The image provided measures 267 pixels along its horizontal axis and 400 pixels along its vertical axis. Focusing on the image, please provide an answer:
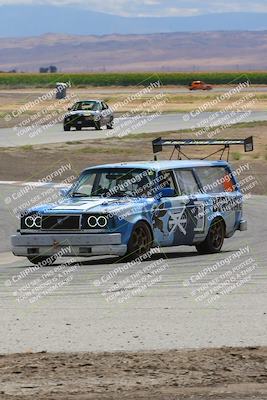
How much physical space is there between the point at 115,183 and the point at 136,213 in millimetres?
1034

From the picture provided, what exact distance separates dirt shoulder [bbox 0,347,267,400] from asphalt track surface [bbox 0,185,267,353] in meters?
0.59

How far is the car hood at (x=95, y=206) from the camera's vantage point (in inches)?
687

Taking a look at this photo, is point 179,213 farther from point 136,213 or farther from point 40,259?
point 40,259

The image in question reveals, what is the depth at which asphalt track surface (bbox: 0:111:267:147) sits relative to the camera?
52.8 meters

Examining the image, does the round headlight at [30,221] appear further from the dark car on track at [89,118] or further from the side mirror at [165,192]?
the dark car on track at [89,118]

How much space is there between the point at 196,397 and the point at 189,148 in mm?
39250

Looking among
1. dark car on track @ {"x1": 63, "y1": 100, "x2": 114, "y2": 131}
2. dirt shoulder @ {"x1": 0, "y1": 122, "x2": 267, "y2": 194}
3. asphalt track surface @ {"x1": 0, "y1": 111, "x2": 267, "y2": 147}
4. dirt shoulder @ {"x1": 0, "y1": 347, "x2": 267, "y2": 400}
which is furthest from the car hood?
dark car on track @ {"x1": 63, "y1": 100, "x2": 114, "y2": 131}

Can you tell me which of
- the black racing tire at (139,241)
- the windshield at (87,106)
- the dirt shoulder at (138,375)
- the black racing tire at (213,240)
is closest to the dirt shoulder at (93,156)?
the windshield at (87,106)

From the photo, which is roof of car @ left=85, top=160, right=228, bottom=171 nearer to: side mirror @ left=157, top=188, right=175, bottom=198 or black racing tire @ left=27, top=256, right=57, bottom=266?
side mirror @ left=157, top=188, right=175, bottom=198

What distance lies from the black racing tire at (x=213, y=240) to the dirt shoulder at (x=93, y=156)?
13089mm

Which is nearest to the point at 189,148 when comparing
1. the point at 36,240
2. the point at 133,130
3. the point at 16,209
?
the point at 133,130

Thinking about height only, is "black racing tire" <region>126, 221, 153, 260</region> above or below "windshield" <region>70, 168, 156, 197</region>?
below

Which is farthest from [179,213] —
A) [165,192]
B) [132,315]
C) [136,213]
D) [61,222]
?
[132,315]

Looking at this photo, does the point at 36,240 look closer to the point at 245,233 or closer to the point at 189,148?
the point at 245,233
